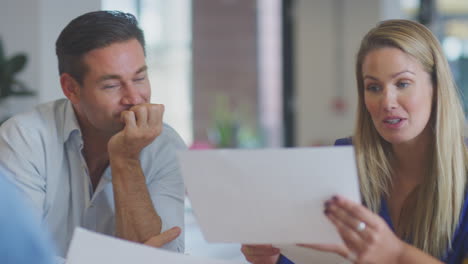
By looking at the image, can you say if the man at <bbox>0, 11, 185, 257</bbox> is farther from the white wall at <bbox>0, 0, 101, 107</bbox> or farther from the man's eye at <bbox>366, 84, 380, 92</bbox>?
the white wall at <bbox>0, 0, 101, 107</bbox>

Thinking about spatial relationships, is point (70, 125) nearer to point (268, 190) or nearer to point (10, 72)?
point (268, 190)

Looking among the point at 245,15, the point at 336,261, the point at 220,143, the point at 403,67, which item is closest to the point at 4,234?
the point at 336,261

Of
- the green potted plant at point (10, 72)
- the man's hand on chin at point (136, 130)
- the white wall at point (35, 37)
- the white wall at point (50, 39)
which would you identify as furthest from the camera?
the green potted plant at point (10, 72)

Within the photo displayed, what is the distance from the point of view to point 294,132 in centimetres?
641

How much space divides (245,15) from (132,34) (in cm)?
556

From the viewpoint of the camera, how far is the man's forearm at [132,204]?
1.29m

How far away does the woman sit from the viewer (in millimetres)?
1255

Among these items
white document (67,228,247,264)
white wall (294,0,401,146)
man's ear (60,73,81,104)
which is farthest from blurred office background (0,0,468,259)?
white document (67,228,247,264)

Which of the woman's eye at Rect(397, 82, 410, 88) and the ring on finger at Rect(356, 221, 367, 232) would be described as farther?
the woman's eye at Rect(397, 82, 410, 88)

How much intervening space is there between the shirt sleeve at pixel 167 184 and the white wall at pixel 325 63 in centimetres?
470

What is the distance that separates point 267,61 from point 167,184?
217 inches

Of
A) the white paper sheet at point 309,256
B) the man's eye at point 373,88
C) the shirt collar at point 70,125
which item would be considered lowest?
the white paper sheet at point 309,256

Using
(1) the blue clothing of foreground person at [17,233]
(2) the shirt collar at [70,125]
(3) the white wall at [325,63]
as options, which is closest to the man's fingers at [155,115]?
(2) the shirt collar at [70,125]

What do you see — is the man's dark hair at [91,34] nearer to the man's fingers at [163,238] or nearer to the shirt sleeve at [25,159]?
the shirt sleeve at [25,159]
